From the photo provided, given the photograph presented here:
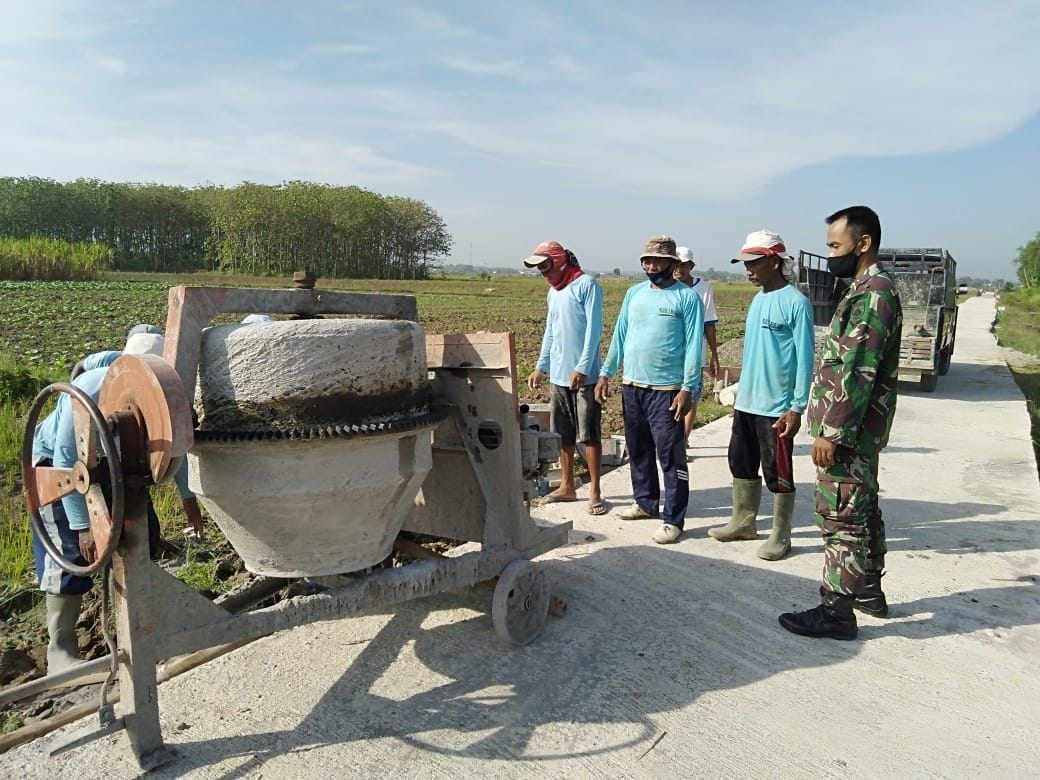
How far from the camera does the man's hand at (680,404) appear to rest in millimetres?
4527

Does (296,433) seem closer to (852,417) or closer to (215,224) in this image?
(852,417)

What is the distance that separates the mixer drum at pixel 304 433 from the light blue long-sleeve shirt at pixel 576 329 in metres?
2.47

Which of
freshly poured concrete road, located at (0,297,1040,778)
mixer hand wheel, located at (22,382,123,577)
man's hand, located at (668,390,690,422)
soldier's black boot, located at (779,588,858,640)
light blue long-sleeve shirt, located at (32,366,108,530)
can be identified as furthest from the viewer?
man's hand, located at (668,390,690,422)

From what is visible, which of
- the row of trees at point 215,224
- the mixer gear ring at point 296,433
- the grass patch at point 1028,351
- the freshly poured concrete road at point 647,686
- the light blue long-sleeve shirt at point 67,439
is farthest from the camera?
the row of trees at point 215,224

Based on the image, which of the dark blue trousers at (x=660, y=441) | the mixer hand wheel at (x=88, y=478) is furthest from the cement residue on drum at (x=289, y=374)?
the dark blue trousers at (x=660, y=441)

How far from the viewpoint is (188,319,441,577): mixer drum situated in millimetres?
2424

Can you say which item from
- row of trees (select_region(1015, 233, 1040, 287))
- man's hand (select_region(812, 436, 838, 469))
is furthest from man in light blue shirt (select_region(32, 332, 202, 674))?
row of trees (select_region(1015, 233, 1040, 287))

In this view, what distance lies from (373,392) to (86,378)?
1.40 meters

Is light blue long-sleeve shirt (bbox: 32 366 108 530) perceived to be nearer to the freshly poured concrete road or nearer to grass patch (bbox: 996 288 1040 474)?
the freshly poured concrete road

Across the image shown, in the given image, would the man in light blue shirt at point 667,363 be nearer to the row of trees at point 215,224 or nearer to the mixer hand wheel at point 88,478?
the mixer hand wheel at point 88,478

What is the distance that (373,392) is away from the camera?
2.61 metres

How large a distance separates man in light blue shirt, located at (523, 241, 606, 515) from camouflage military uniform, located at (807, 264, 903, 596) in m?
1.92

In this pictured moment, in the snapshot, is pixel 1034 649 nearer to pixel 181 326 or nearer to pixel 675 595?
pixel 675 595

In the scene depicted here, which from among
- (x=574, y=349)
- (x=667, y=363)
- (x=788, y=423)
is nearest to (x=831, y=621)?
(x=788, y=423)
